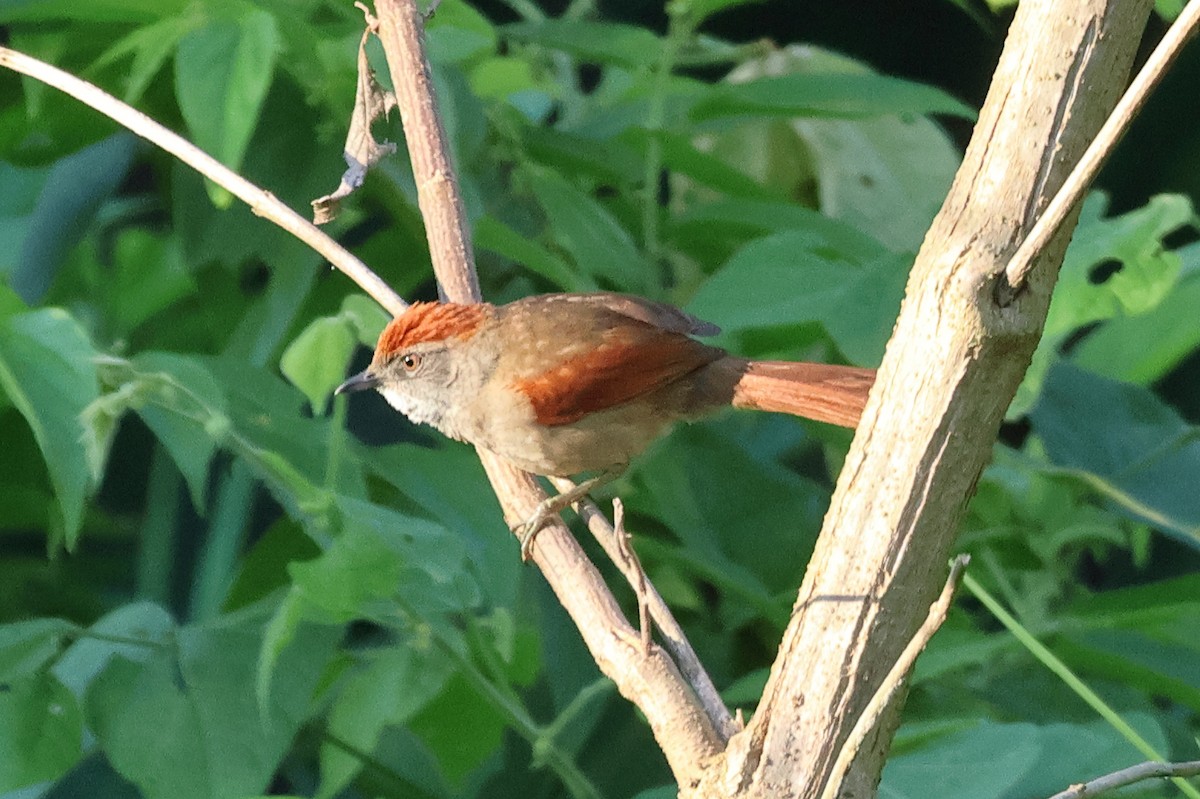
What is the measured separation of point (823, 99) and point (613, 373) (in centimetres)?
64

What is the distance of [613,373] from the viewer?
8.56 ft

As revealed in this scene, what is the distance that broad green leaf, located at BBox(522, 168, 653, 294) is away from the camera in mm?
2441

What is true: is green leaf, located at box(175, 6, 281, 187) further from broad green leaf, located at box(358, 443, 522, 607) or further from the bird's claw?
the bird's claw

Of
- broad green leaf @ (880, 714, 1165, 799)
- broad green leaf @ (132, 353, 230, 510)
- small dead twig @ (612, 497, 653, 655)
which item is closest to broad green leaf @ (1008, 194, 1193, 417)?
broad green leaf @ (880, 714, 1165, 799)

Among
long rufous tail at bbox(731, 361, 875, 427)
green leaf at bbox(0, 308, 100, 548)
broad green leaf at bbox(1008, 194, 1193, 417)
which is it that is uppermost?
green leaf at bbox(0, 308, 100, 548)

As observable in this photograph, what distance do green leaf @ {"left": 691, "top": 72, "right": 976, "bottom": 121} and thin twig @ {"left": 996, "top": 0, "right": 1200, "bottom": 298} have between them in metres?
1.39

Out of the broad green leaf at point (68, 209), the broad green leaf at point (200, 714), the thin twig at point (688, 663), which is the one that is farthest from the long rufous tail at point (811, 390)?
the broad green leaf at point (68, 209)

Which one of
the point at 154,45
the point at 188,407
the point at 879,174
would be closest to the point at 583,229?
the point at 154,45

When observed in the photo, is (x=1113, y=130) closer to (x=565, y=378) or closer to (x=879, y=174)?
(x=565, y=378)

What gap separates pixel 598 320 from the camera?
254 cm

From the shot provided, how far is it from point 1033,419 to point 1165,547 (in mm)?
1577

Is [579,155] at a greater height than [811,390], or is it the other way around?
A: [579,155]

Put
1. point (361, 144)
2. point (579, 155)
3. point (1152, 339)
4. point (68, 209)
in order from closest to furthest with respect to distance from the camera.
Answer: point (361, 144) → point (579, 155) → point (68, 209) → point (1152, 339)

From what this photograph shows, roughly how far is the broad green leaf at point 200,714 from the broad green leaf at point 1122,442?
1358 mm
